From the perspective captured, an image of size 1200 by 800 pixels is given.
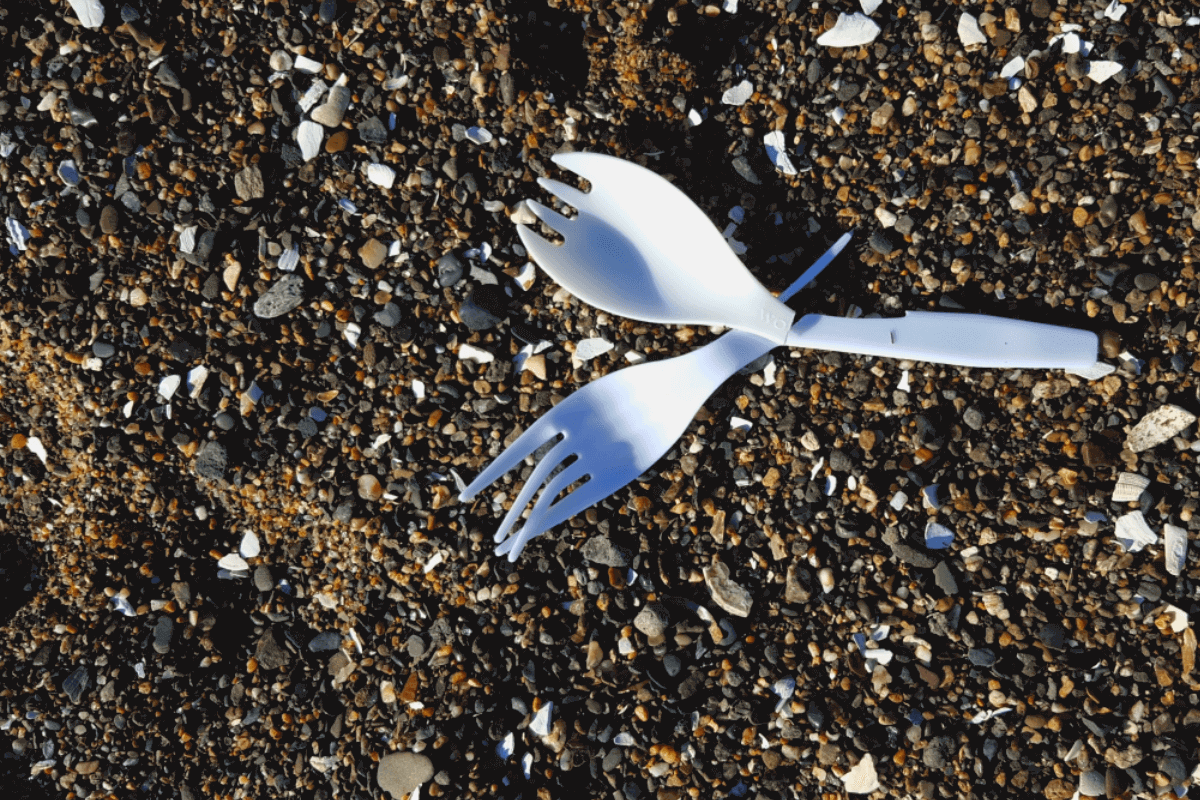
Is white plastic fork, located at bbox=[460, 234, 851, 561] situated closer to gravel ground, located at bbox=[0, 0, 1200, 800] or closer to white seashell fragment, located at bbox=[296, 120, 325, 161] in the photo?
gravel ground, located at bbox=[0, 0, 1200, 800]

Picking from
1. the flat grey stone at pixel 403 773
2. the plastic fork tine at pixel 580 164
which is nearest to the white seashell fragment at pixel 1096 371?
the plastic fork tine at pixel 580 164

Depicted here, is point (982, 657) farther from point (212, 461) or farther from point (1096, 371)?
point (212, 461)

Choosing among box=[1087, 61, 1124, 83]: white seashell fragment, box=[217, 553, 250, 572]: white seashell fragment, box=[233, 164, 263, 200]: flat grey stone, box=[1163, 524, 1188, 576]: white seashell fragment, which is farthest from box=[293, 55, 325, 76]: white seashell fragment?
box=[1163, 524, 1188, 576]: white seashell fragment

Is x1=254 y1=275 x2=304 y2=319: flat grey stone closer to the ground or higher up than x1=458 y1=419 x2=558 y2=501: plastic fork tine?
higher up

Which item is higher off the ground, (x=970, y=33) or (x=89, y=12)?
(x=89, y=12)

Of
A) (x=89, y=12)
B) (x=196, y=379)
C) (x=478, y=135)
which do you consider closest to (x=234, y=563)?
(x=196, y=379)

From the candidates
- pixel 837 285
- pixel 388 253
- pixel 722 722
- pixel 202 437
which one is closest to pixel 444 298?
pixel 388 253
